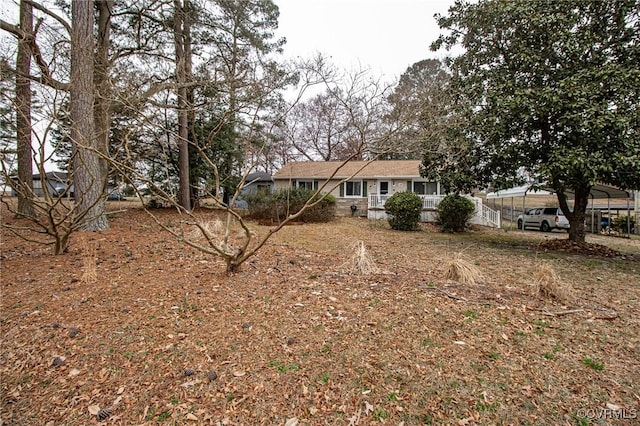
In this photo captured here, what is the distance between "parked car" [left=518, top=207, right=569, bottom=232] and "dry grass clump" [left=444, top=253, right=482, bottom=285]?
40.8 feet

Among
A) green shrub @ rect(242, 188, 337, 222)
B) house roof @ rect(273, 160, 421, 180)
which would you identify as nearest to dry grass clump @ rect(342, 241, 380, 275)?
green shrub @ rect(242, 188, 337, 222)

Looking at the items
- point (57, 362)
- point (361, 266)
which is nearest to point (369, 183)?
point (361, 266)

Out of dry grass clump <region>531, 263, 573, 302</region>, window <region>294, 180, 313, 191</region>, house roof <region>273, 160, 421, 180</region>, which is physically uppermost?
house roof <region>273, 160, 421, 180</region>

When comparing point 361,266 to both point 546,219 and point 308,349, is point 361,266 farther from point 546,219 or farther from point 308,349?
point 546,219

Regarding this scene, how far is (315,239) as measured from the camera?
25.2ft

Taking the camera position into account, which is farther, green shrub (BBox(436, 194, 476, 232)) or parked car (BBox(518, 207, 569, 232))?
parked car (BBox(518, 207, 569, 232))

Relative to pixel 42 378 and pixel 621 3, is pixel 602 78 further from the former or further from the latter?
pixel 42 378

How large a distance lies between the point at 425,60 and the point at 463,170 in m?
19.0

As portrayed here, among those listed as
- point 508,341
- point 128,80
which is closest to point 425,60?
point 128,80

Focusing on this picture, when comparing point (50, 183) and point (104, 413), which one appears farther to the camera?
point (50, 183)

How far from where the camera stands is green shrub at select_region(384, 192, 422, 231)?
11438 mm

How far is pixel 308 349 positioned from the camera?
2369 millimetres

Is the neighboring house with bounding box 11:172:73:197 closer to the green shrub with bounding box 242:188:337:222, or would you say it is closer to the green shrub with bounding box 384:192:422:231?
the green shrub with bounding box 242:188:337:222

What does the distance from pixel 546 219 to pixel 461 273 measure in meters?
14.4
